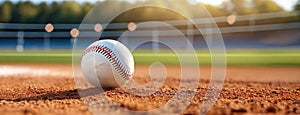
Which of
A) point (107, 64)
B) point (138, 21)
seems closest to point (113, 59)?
point (107, 64)

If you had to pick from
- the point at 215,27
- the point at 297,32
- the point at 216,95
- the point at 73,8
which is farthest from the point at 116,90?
the point at 73,8

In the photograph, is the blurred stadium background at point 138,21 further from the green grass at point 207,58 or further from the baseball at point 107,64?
the baseball at point 107,64

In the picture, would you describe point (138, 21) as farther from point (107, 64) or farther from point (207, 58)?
point (107, 64)

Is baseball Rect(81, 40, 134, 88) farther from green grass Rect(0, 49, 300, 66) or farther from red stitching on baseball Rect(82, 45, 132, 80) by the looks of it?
green grass Rect(0, 49, 300, 66)

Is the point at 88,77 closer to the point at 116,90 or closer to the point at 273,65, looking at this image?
the point at 116,90

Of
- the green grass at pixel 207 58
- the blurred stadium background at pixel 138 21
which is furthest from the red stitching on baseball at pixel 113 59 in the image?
the blurred stadium background at pixel 138 21

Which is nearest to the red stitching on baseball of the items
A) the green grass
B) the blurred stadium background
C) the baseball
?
the baseball
